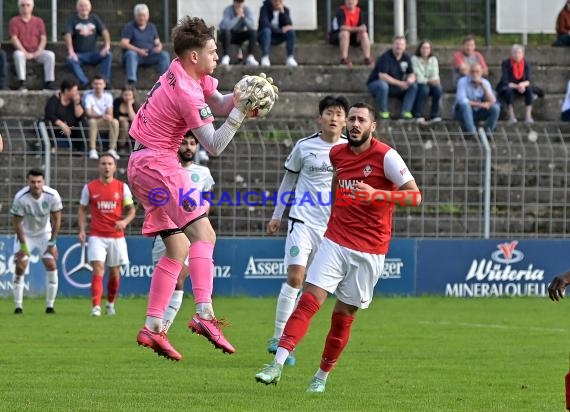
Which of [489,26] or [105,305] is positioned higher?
[489,26]

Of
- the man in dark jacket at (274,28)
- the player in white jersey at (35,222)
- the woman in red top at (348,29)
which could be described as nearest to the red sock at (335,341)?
the player in white jersey at (35,222)

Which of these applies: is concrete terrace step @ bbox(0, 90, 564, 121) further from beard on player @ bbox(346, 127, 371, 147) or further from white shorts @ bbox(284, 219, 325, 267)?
beard on player @ bbox(346, 127, 371, 147)

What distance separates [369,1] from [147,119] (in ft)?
64.7

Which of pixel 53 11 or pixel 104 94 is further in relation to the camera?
pixel 53 11

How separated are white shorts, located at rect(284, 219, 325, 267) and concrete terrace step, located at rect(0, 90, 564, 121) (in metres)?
12.1

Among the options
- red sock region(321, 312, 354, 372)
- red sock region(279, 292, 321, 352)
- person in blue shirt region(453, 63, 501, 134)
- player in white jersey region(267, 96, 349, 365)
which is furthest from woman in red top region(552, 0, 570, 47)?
red sock region(279, 292, 321, 352)

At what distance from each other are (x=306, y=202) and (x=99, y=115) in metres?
10.6

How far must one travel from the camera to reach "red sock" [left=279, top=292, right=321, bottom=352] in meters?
10.2

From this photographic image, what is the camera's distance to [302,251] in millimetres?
13305

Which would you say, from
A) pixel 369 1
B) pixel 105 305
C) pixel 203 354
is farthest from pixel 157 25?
pixel 203 354

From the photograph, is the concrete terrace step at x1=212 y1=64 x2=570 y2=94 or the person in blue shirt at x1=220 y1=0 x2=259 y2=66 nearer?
the person in blue shirt at x1=220 y1=0 x2=259 y2=66

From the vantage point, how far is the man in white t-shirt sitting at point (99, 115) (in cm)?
2227

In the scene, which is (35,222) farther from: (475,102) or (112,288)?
(475,102)

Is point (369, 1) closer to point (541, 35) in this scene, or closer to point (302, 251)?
point (541, 35)
